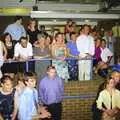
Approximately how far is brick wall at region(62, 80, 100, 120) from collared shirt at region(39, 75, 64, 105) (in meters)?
1.35

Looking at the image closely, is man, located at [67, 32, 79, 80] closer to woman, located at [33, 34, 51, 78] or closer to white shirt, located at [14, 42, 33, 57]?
woman, located at [33, 34, 51, 78]

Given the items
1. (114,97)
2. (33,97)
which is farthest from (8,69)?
(114,97)

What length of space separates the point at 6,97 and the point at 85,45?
3.63 metres

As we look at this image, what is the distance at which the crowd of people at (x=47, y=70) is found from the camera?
22.0ft

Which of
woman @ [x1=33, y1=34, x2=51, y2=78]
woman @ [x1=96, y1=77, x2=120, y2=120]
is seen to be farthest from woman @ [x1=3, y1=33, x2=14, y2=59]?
woman @ [x1=96, y1=77, x2=120, y2=120]

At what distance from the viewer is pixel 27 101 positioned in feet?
22.0

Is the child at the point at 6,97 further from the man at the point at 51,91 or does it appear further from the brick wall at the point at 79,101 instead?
the brick wall at the point at 79,101

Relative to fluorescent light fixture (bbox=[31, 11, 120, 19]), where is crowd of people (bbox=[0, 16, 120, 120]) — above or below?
below

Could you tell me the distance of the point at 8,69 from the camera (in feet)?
29.6

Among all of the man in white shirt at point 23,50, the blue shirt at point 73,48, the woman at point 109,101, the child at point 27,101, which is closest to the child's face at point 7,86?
the child at point 27,101

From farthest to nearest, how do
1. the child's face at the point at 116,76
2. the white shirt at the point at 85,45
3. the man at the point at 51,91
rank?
the white shirt at the point at 85,45 → the man at the point at 51,91 → the child's face at the point at 116,76

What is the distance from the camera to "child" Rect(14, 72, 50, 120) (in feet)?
21.9

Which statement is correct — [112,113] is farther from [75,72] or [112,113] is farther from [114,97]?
[75,72]

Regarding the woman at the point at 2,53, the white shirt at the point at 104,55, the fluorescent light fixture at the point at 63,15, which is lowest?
the white shirt at the point at 104,55
